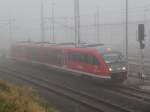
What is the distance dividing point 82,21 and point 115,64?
320 ft

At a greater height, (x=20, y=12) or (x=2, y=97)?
(x=20, y=12)

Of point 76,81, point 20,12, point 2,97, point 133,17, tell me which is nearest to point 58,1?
point 20,12

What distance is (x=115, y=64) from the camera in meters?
22.1

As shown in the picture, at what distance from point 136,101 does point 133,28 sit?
220ft

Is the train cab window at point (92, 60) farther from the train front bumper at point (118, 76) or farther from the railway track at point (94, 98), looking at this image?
the railway track at point (94, 98)

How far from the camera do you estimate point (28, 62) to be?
119 ft

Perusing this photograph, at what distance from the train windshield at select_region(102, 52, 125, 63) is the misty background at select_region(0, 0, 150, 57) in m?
25.0

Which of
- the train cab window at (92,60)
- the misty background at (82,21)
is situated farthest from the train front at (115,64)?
the misty background at (82,21)

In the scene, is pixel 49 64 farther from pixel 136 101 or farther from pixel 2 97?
pixel 2 97

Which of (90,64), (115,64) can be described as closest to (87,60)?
(90,64)

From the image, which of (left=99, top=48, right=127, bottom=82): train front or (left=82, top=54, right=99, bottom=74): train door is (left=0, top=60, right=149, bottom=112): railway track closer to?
(left=99, top=48, right=127, bottom=82): train front

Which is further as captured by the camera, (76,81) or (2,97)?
(76,81)

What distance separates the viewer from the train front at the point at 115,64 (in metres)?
21.8

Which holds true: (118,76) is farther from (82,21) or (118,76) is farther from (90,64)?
(82,21)
